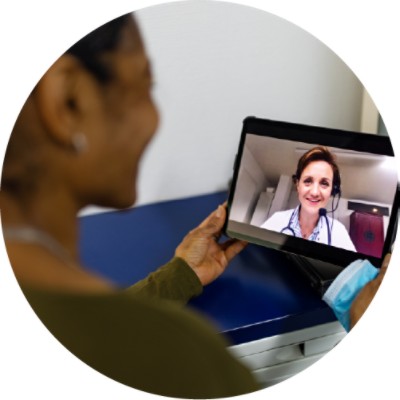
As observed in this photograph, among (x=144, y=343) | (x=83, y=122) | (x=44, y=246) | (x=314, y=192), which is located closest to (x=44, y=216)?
(x=44, y=246)

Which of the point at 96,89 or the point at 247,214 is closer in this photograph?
the point at 96,89

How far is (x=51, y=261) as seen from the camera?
3.05ft

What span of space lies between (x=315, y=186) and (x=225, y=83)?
35 cm

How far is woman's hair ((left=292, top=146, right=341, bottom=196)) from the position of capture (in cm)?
115

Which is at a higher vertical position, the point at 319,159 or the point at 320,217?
the point at 319,159

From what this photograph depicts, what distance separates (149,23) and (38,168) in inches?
16.3

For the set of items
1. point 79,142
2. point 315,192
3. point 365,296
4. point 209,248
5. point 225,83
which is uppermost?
point 225,83

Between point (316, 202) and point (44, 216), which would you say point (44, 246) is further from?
point (316, 202)

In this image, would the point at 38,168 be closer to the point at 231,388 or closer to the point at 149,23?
the point at 149,23

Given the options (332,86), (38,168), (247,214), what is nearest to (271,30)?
(332,86)

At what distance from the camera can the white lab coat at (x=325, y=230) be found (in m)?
1.14

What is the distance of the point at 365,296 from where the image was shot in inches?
44.5

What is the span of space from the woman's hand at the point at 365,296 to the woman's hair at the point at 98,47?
659 millimetres

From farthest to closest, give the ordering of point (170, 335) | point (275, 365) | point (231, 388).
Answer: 1. point (275, 365)
2. point (231, 388)
3. point (170, 335)
